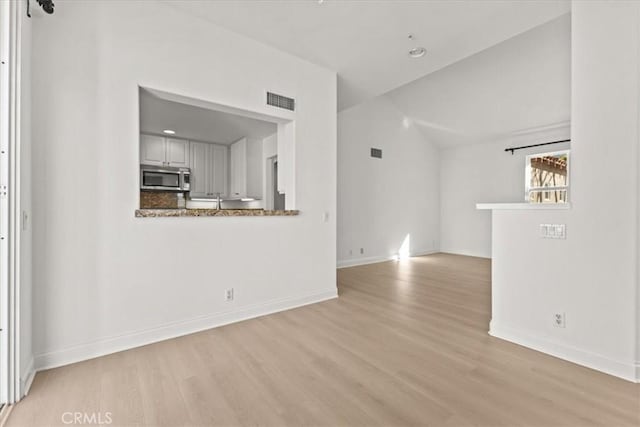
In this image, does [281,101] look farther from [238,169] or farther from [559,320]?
[238,169]

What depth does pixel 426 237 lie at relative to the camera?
24.5 feet

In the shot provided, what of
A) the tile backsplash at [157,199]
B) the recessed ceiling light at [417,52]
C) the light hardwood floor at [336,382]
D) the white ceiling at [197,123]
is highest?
the recessed ceiling light at [417,52]

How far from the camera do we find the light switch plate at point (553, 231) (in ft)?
7.03

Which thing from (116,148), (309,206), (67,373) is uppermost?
(116,148)

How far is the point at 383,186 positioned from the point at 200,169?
4028 mm

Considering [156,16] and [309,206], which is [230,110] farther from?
[309,206]

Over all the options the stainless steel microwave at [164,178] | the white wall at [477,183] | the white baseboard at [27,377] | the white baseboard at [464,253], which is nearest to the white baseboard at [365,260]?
the white baseboard at [464,253]

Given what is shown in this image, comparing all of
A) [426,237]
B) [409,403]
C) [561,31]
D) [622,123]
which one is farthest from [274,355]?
[426,237]

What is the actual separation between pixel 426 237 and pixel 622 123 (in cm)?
574

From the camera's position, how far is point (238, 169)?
6.33 m

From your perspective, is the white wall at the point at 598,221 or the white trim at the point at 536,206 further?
the white trim at the point at 536,206

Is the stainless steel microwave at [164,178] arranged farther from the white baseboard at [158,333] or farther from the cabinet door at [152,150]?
the white baseboard at [158,333]

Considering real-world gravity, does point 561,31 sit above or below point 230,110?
above

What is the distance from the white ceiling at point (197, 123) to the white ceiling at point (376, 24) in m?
1.77
